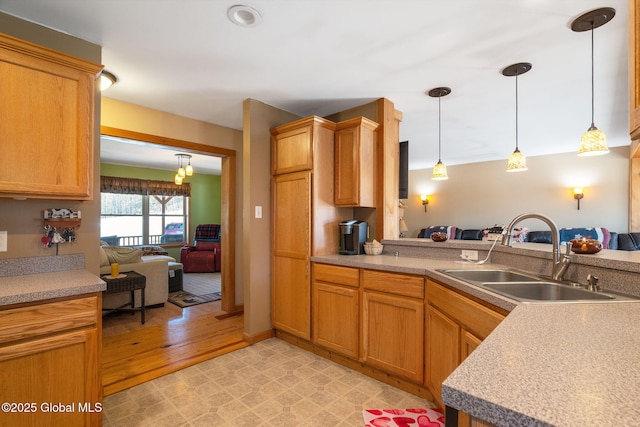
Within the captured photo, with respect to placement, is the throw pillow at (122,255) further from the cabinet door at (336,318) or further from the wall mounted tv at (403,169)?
the wall mounted tv at (403,169)

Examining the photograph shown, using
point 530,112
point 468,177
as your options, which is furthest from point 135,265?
point 468,177

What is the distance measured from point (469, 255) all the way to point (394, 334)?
85 centimetres

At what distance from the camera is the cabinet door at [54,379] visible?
1351mm

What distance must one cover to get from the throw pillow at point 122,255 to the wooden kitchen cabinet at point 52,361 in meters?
2.49

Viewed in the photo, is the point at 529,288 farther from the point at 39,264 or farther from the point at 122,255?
the point at 122,255

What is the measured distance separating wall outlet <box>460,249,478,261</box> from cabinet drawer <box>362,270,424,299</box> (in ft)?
1.79

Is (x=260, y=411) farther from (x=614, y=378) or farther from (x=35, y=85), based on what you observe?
(x=35, y=85)

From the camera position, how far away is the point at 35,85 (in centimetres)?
164

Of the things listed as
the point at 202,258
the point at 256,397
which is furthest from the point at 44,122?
the point at 202,258

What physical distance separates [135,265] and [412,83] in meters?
3.78

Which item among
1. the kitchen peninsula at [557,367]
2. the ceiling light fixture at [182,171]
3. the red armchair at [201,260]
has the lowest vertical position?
the red armchair at [201,260]

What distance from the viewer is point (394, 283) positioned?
2.19m

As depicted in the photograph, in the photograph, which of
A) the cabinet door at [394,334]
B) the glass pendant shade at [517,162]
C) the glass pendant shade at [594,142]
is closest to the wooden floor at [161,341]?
the cabinet door at [394,334]

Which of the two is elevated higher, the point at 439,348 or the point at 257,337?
the point at 439,348
